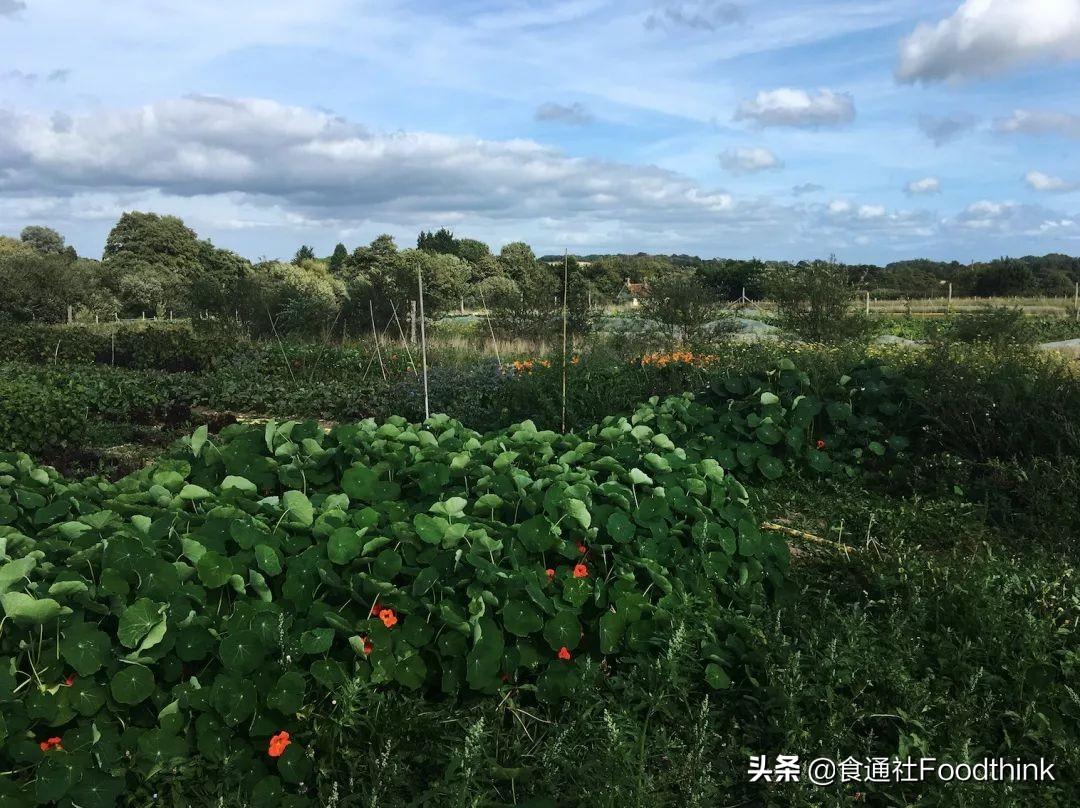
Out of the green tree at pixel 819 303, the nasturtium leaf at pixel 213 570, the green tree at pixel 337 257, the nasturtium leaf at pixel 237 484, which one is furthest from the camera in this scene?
the green tree at pixel 337 257

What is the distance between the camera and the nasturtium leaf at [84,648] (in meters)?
2.14

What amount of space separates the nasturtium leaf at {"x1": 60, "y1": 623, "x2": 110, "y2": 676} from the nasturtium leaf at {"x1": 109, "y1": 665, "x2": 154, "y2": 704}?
0.06 m

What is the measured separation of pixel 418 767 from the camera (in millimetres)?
2299

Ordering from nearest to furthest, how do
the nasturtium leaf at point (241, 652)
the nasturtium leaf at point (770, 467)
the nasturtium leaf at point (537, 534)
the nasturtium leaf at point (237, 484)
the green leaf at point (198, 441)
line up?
the nasturtium leaf at point (241, 652) < the nasturtium leaf at point (537, 534) < the nasturtium leaf at point (237, 484) < the green leaf at point (198, 441) < the nasturtium leaf at point (770, 467)

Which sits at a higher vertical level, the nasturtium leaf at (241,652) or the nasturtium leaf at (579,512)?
the nasturtium leaf at (579,512)

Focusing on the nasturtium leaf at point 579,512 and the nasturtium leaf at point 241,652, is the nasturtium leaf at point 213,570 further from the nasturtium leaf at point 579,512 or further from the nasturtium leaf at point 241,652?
the nasturtium leaf at point 579,512

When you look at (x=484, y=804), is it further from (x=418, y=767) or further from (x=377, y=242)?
(x=377, y=242)

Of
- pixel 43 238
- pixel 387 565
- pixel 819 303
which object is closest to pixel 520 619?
pixel 387 565

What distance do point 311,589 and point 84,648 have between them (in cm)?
61

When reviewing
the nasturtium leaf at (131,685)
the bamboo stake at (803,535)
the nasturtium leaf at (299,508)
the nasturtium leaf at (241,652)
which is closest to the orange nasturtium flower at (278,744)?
the nasturtium leaf at (241,652)

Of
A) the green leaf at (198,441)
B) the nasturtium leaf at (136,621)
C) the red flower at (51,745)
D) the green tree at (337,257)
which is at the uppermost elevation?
the green tree at (337,257)

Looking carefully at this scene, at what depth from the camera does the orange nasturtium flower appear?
2.17 metres

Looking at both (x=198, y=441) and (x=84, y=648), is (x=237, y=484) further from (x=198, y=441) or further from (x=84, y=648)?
(x=84, y=648)

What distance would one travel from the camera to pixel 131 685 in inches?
85.8
